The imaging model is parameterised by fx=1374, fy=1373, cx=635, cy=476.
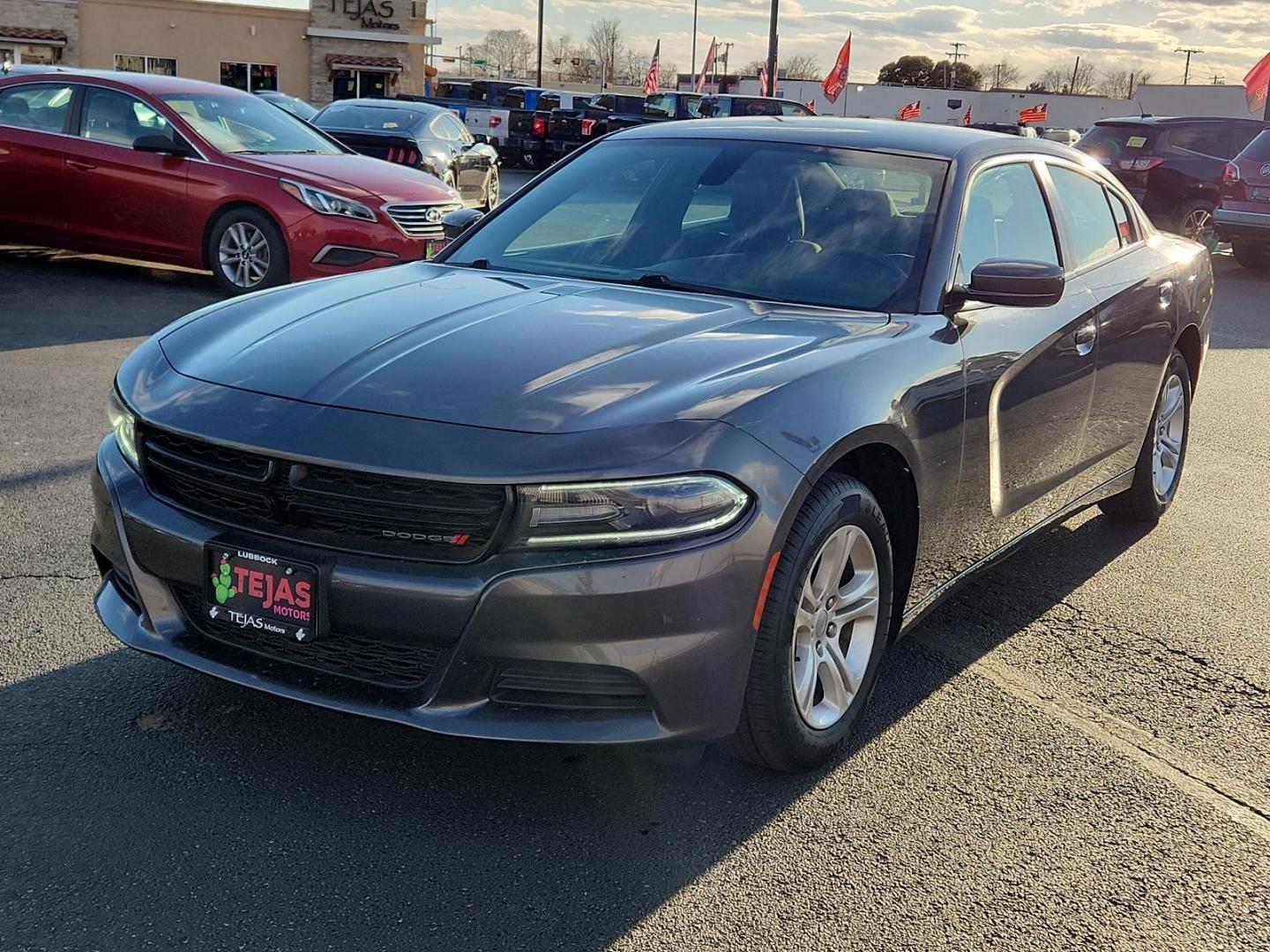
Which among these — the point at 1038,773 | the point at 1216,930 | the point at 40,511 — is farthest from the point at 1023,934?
the point at 40,511

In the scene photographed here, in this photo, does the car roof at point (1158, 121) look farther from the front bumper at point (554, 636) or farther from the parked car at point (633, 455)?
the front bumper at point (554, 636)

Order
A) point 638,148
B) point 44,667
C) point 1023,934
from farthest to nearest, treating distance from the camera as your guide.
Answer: point 638,148, point 44,667, point 1023,934

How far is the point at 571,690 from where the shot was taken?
9.36 feet

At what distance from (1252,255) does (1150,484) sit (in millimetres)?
12770

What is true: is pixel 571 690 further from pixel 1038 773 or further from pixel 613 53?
pixel 613 53

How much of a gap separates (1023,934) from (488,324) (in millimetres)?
1894

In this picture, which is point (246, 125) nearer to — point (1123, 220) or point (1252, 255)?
point (1123, 220)

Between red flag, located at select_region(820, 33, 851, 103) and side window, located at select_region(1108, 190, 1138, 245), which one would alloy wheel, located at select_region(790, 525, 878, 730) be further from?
red flag, located at select_region(820, 33, 851, 103)

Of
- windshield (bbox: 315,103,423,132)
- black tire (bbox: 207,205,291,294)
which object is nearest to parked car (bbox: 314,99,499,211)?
windshield (bbox: 315,103,423,132)

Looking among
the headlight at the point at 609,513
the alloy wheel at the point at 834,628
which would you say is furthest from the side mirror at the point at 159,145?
the headlight at the point at 609,513

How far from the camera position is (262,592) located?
2.92 meters

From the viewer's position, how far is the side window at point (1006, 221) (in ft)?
13.8

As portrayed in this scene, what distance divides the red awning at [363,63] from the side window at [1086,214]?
46.4m

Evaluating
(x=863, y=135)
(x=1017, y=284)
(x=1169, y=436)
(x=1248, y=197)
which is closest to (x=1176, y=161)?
(x=1248, y=197)
